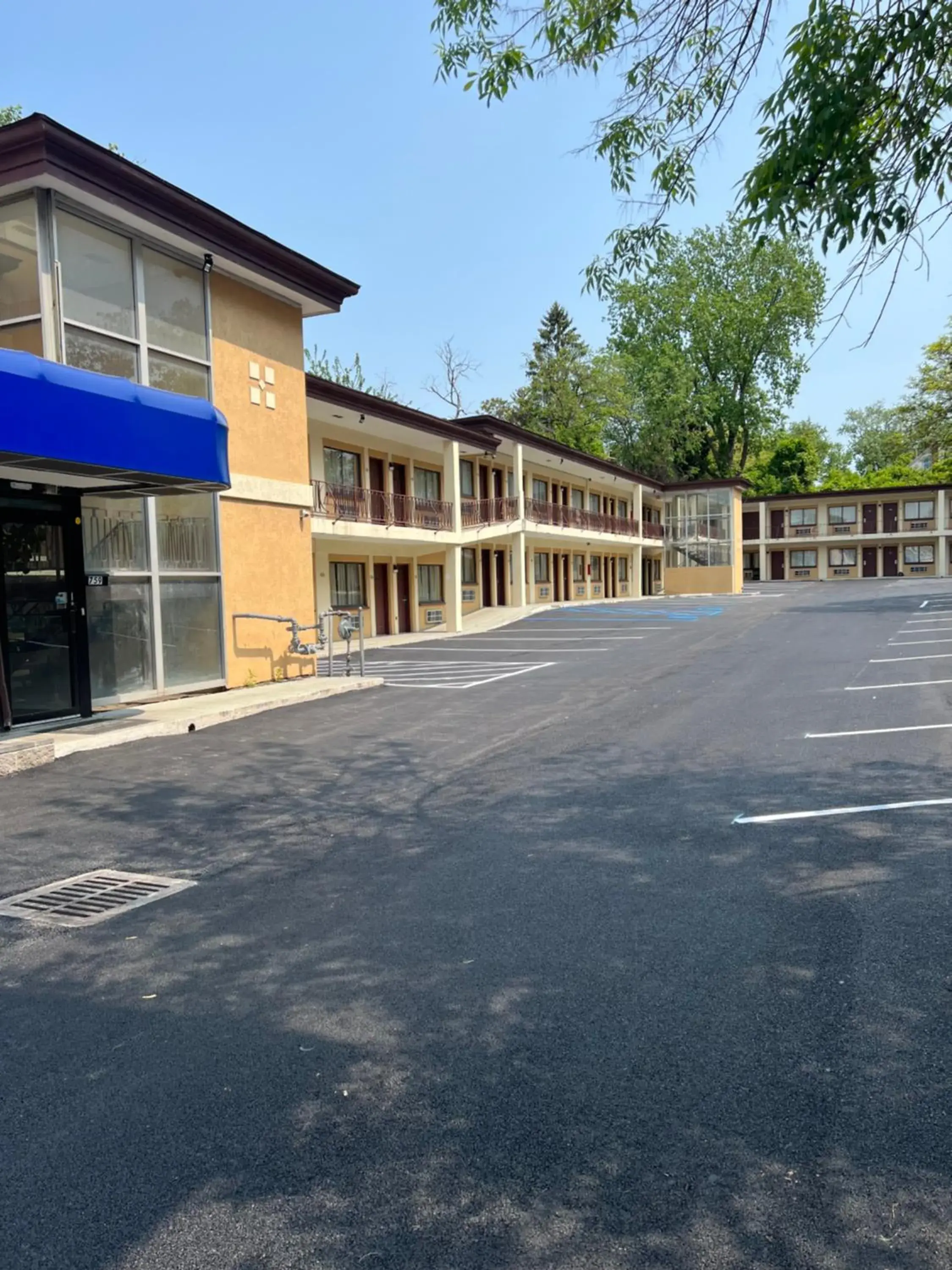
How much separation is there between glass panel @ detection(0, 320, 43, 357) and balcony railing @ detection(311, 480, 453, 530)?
9866 millimetres

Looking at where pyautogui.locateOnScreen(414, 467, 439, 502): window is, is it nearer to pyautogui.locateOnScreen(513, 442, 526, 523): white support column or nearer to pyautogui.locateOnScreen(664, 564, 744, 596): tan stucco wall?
pyautogui.locateOnScreen(513, 442, 526, 523): white support column

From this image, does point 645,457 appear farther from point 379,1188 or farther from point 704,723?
point 379,1188

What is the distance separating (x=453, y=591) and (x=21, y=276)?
18.2m

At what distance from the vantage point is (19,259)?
10906 mm

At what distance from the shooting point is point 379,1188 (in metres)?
2.60

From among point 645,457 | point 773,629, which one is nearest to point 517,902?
A: point 773,629

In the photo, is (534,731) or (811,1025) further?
(534,731)

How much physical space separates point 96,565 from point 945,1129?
423 inches

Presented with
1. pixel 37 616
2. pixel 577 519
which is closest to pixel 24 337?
pixel 37 616

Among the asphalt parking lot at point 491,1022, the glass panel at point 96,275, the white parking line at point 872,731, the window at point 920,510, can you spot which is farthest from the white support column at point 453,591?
the window at point 920,510

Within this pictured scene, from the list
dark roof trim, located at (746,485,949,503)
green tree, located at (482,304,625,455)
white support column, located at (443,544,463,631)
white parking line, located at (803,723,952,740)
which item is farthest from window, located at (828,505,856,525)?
white parking line, located at (803,723,952,740)

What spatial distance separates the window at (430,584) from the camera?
30.0 metres

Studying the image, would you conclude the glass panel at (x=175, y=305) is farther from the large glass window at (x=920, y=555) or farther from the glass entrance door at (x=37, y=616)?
the large glass window at (x=920, y=555)

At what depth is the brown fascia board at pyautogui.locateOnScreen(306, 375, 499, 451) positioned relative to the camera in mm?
20266
